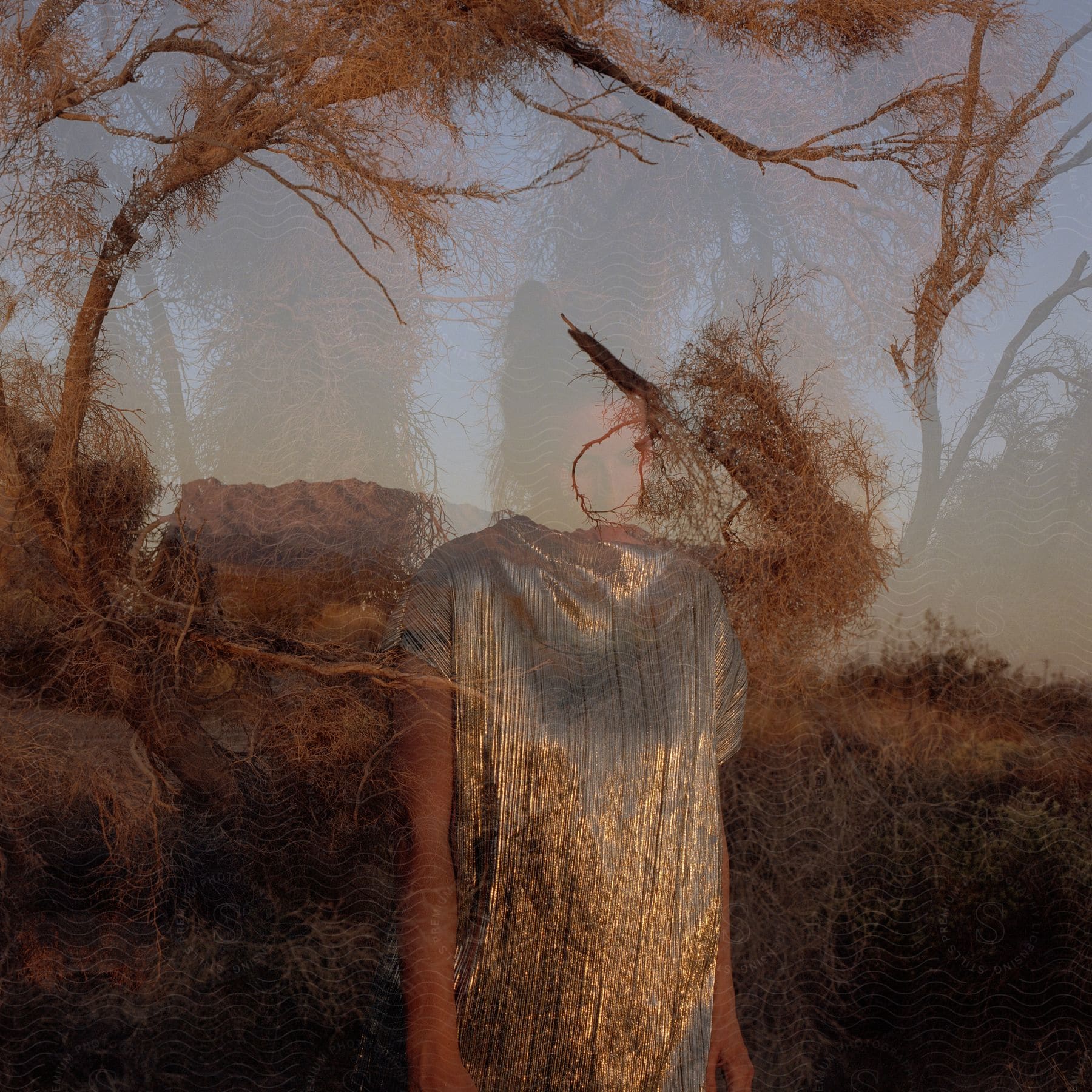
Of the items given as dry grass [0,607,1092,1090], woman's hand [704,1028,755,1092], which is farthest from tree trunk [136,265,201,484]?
woman's hand [704,1028,755,1092]

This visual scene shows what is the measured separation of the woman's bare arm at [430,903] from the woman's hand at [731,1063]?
0.34 m

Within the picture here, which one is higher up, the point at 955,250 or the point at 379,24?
the point at 379,24

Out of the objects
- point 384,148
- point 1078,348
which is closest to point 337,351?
point 384,148

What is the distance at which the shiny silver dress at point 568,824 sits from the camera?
3.67 feet

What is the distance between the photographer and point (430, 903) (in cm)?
109

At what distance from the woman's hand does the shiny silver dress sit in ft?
0.15

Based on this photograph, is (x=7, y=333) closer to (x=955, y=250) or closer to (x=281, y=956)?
(x=281, y=956)

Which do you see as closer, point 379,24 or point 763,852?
point 379,24

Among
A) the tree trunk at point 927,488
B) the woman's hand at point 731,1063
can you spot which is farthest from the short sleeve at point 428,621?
the tree trunk at point 927,488

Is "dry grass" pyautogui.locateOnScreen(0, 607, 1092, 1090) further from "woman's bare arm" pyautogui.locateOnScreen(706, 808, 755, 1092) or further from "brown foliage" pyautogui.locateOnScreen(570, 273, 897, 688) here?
"woman's bare arm" pyautogui.locateOnScreen(706, 808, 755, 1092)

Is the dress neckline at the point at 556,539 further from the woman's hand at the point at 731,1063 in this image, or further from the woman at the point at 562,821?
the woman's hand at the point at 731,1063

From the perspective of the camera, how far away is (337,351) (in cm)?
166

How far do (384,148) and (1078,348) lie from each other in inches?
54.5

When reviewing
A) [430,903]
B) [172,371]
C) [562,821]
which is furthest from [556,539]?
[172,371]
